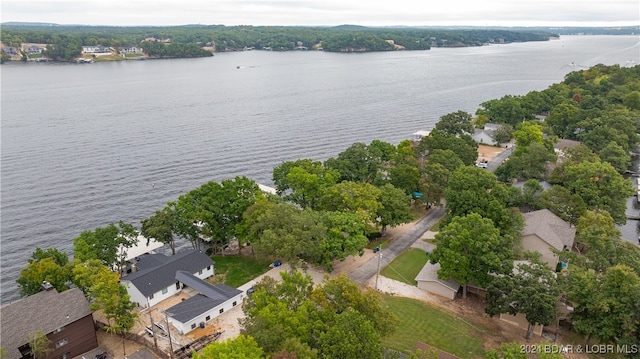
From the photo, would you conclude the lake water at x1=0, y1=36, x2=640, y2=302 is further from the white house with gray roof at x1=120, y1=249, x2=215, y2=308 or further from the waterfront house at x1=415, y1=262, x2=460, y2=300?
the waterfront house at x1=415, y1=262, x2=460, y2=300

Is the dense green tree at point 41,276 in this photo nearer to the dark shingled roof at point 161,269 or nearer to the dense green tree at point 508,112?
the dark shingled roof at point 161,269

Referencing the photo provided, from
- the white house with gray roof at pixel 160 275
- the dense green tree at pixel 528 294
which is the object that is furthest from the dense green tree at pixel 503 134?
the white house with gray roof at pixel 160 275

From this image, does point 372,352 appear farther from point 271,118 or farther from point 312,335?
point 271,118

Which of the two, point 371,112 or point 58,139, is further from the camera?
point 371,112

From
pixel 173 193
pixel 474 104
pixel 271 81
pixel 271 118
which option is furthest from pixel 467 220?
pixel 271 81

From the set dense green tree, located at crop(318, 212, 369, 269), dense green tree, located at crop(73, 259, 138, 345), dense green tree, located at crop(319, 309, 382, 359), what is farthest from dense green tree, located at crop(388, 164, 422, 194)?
dense green tree, located at crop(73, 259, 138, 345)

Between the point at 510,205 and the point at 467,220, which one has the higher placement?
the point at 467,220
